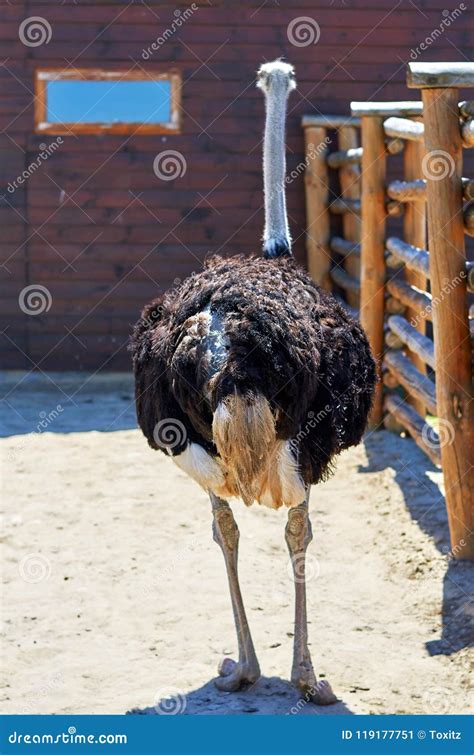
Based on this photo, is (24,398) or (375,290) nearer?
(375,290)

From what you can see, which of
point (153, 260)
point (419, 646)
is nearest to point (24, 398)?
point (153, 260)

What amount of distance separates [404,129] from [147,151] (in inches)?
115

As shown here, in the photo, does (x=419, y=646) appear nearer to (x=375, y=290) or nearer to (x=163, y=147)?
(x=375, y=290)

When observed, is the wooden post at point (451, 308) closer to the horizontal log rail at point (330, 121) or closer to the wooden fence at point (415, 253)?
the wooden fence at point (415, 253)

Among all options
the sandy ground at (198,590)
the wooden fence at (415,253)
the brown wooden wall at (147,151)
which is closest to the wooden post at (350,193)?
the wooden fence at (415,253)

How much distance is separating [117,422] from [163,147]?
7.41ft

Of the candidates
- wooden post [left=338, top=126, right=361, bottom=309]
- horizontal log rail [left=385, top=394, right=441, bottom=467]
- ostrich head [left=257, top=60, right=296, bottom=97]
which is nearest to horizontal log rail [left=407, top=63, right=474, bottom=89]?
ostrich head [left=257, top=60, right=296, bottom=97]

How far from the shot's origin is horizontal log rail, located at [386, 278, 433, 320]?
220 inches

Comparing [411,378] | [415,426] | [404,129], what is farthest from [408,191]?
[415,426]

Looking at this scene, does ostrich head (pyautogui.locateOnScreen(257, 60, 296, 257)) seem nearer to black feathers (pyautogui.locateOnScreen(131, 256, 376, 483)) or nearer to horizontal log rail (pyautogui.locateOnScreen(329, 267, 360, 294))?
black feathers (pyautogui.locateOnScreen(131, 256, 376, 483))

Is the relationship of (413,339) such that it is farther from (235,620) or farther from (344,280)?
(235,620)

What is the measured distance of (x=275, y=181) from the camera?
4.52 metres

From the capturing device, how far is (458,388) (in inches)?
165

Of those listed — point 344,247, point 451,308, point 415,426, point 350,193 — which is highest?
point 350,193
